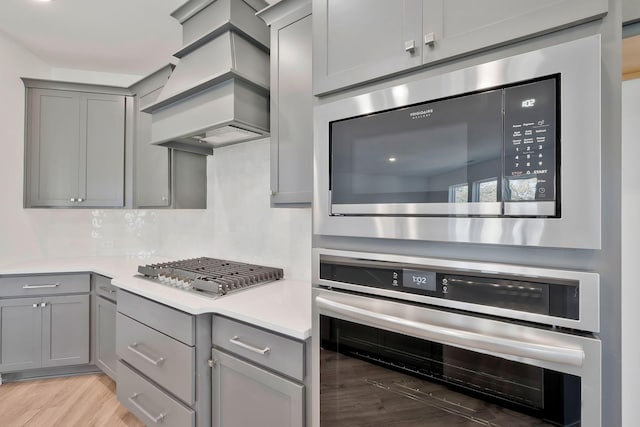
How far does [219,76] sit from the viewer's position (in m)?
1.63

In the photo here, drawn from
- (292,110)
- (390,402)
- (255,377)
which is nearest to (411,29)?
(292,110)

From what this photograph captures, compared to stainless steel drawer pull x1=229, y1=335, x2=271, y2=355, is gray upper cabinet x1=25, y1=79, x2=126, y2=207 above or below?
above

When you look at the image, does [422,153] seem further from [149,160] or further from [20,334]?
[20,334]

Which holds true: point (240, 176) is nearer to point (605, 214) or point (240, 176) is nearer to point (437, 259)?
point (437, 259)

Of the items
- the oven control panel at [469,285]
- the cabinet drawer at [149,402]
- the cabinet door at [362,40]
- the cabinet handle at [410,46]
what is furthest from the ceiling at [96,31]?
the cabinet drawer at [149,402]

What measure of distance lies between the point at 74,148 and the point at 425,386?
328 centimetres

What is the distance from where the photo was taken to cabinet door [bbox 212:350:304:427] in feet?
3.78

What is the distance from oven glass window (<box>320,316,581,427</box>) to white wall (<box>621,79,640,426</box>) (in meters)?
0.52

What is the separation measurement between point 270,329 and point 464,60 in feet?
3.71

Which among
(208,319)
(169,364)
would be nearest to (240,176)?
(208,319)

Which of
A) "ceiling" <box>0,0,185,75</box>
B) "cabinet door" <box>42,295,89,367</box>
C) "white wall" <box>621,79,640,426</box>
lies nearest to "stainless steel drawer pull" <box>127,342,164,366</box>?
"cabinet door" <box>42,295,89,367</box>

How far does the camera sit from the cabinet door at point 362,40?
2.78 feet

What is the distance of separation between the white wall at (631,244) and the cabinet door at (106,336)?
2854mm

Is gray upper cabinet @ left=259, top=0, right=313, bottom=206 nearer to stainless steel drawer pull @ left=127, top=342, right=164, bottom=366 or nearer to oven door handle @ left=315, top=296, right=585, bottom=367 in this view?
oven door handle @ left=315, top=296, right=585, bottom=367
